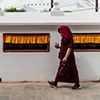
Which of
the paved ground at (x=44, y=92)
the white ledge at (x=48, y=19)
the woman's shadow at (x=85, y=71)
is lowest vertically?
the paved ground at (x=44, y=92)

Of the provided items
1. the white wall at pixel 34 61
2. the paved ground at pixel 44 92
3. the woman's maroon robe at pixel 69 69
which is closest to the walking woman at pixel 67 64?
the woman's maroon robe at pixel 69 69

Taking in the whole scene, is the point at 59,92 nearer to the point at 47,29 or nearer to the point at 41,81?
the point at 41,81

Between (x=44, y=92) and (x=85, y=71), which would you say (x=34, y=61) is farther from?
(x=85, y=71)

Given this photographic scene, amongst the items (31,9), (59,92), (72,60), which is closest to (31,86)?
(59,92)

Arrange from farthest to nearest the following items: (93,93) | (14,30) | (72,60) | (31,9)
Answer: (31,9), (14,30), (72,60), (93,93)

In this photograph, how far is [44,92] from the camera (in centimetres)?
430

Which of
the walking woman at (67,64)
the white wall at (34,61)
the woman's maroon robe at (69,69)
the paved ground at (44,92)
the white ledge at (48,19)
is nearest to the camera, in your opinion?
the paved ground at (44,92)

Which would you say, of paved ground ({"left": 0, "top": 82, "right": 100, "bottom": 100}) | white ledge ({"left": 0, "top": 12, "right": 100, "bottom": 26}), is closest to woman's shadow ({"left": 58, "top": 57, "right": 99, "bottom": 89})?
paved ground ({"left": 0, "top": 82, "right": 100, "bottom": 100})

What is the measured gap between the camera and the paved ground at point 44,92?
394 centimetres

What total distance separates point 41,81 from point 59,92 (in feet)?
3.49

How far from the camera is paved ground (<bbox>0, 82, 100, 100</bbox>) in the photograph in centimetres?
394

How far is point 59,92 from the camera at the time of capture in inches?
170

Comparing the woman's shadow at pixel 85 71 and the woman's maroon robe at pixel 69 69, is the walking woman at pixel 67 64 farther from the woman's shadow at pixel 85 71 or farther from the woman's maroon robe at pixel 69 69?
the woman's shadow at pixel 85 71

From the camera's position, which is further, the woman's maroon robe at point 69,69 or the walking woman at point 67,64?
the woman's maroon robe at point 69,69
